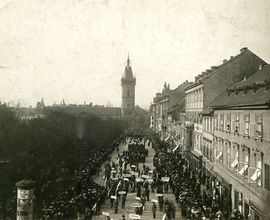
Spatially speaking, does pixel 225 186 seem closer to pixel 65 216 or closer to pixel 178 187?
pixel 178 187

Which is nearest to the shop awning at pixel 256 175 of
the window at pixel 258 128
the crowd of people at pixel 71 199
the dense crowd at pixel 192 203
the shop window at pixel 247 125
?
the window at pixel 258 128

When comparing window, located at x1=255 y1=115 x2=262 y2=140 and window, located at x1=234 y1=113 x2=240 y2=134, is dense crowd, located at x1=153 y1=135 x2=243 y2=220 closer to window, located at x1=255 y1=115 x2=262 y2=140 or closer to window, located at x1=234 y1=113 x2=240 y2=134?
window, located at x1=255 y1=115 x2=262 y2=140

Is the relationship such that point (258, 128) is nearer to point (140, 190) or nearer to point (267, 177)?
point (267, 177)

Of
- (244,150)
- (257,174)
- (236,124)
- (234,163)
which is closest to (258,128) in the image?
(257,174)

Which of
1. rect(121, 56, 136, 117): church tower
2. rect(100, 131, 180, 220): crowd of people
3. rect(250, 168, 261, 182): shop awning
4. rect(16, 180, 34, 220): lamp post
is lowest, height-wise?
rect(100, 131, 180, 220): crowd of people

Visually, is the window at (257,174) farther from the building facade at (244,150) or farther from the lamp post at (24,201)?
the lamp post at (24,201)

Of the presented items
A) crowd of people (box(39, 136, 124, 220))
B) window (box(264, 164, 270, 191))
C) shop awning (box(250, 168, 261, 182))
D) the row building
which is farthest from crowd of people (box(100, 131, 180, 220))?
window (box(264, 164, 270, 191))

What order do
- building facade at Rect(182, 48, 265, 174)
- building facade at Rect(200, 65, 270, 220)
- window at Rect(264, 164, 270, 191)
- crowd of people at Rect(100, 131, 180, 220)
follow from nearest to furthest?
1. window at Rect(264, 164, 270, 191)
2. building facade at Rect(200, 65, 270, 220)
3. crowd of people at Rect(100, 131, 180, 220)
4. building facade at Rect(182, 48, 265, 174)

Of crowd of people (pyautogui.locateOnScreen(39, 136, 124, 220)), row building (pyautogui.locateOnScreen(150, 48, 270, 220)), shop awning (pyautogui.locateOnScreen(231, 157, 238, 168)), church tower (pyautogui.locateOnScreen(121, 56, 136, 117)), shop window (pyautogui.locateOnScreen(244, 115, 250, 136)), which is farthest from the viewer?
church tower (pyautogui.locateOnScreen(121, 56, 136, 117))
